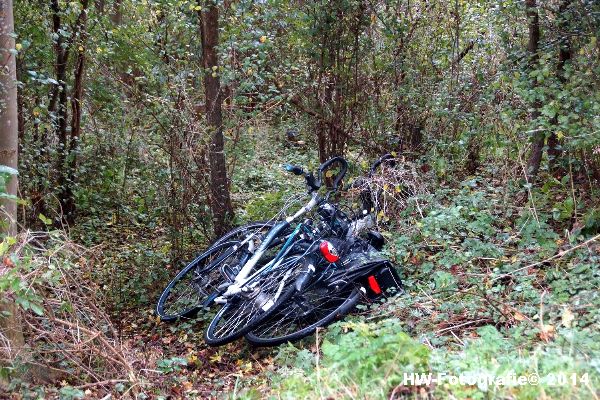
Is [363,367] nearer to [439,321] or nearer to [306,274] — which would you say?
[439,321]

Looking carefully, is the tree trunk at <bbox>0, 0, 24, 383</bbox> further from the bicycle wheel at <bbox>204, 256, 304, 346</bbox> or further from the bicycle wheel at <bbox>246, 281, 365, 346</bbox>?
the bicycle wheel at <bbox>246, 281, 365, 346</bbox>

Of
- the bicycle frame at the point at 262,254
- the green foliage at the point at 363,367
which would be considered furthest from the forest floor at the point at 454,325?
the bicycle frame at the point at 262,254

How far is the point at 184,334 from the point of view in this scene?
604 centimetres

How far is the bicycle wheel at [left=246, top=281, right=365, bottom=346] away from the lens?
17.1 feet

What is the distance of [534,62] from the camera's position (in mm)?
6211

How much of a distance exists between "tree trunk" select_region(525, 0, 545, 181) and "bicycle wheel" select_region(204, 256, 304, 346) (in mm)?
2865

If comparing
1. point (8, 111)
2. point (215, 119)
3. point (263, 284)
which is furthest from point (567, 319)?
point (215, 119)

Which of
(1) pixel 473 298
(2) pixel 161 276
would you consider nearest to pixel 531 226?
(1) pixel 473 298

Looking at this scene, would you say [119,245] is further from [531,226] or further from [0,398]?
[531,226]

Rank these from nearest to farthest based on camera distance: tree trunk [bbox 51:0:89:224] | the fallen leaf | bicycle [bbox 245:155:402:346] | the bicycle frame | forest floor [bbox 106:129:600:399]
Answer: forest floor [bbox 106:129:600:399]
the fallen leaf
bicycle [bbox 245:155:402:346]
the bicycle frame
tree trunk [bbox 51:0:89:224]

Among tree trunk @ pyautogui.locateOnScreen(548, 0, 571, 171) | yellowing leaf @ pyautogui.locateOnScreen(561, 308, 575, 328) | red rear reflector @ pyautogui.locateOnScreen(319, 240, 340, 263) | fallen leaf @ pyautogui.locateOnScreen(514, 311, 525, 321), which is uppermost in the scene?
tree trunk @ pyautogui.locateOnScreen(548, 0, 571, 171)

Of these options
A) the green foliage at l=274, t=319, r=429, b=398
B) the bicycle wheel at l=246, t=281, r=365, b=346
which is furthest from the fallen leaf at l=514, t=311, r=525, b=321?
the bicycle wheel at l=246, t=281, r=365, b=346

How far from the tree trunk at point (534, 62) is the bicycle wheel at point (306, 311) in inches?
101

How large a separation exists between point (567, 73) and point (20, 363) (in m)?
5.08
